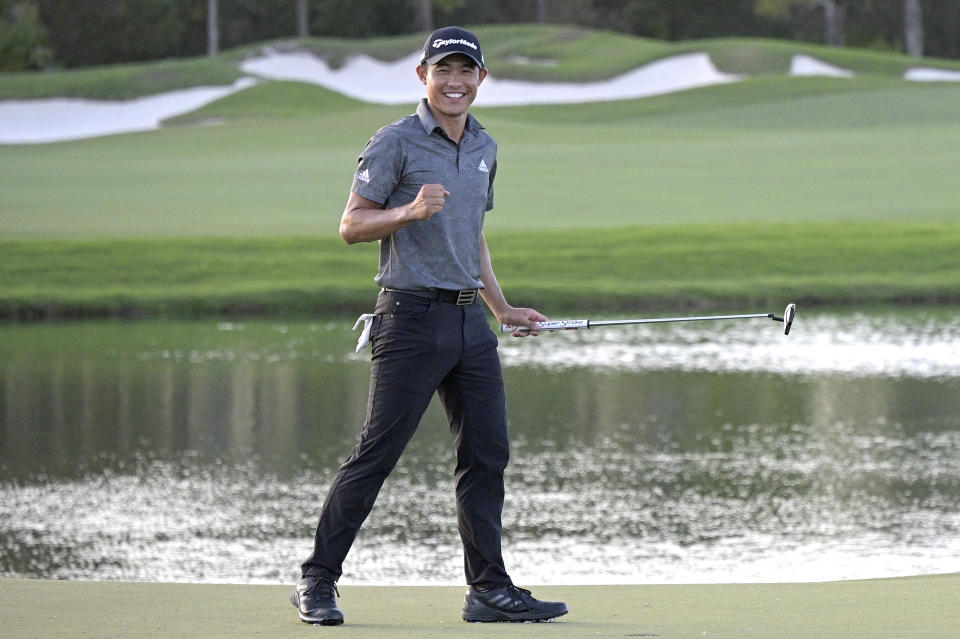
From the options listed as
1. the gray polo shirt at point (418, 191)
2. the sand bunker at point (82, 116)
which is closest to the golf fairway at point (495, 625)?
the gray polo shirt at point (418, 191)

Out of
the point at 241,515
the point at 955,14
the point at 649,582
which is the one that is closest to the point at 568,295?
the point at 241,515

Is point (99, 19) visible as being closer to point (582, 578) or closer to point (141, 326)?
point (141, 326)

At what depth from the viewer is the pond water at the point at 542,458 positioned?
286 inches

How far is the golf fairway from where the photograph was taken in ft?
16.5

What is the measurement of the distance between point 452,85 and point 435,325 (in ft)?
2.50

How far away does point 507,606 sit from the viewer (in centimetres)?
546

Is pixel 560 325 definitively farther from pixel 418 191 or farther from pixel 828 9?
pixel 828 9

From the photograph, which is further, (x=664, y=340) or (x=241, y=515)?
(x=664, y=340)

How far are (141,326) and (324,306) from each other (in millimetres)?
1830

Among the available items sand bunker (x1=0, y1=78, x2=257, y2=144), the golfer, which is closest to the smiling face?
the golfer

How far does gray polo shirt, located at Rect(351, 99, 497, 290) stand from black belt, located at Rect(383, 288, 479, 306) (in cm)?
2

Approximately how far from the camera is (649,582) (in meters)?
6.76

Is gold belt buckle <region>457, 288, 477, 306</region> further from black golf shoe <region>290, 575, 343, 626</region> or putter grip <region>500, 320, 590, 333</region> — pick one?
black golf shoe <region>290, 575, 343, 626</region>

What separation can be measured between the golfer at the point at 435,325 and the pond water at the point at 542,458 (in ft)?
4.54
